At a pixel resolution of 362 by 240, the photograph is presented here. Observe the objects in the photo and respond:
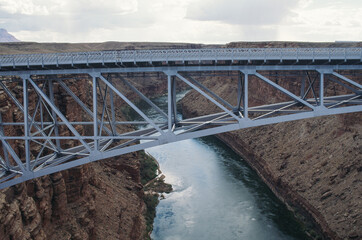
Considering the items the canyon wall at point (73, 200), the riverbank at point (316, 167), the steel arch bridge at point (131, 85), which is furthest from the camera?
the riverbank at point (316, 167)

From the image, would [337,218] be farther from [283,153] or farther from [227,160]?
[227,160]

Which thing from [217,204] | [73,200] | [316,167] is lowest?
[217,204]

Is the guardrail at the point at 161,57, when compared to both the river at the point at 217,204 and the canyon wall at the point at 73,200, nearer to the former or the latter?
the canyon wall at the point at 73,200

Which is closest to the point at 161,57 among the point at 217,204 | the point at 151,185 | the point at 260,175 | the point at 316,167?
the point at 217,204

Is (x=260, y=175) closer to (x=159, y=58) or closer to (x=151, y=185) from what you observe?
(x=151, y=185)

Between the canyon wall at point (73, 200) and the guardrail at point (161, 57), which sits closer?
the canyon wall at point (73, 200)

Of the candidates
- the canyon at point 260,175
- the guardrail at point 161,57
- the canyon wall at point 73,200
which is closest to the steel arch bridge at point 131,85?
the guardrail at point 161,57

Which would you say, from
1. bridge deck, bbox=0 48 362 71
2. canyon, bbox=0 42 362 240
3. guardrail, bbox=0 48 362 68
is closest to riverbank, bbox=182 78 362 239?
canyon, bbox=0 42 362 240
